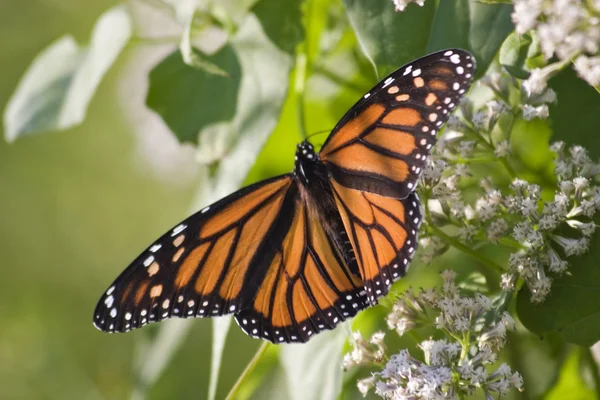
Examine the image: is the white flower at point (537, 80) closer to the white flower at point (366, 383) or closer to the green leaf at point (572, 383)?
the white flower at point (366, 383)

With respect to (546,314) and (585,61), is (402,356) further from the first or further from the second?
(585,61)

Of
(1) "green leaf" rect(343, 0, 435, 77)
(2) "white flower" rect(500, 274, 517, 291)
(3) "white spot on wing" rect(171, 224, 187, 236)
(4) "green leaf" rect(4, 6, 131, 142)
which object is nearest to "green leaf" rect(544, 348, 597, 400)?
(2) "white flower" rect(500, 274, 517, 291)

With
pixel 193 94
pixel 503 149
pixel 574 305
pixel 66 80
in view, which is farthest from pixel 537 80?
pixel 66 80

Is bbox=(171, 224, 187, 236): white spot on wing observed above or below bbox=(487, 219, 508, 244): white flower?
above

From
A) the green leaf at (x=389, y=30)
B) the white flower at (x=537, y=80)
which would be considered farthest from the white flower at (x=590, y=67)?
the green leaf at (x=389, y=30)

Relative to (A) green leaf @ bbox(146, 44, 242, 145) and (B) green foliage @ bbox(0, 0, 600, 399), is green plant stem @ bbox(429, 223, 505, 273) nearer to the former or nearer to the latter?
(B) green foliage @ bbox(0, 0, 600, 399)
